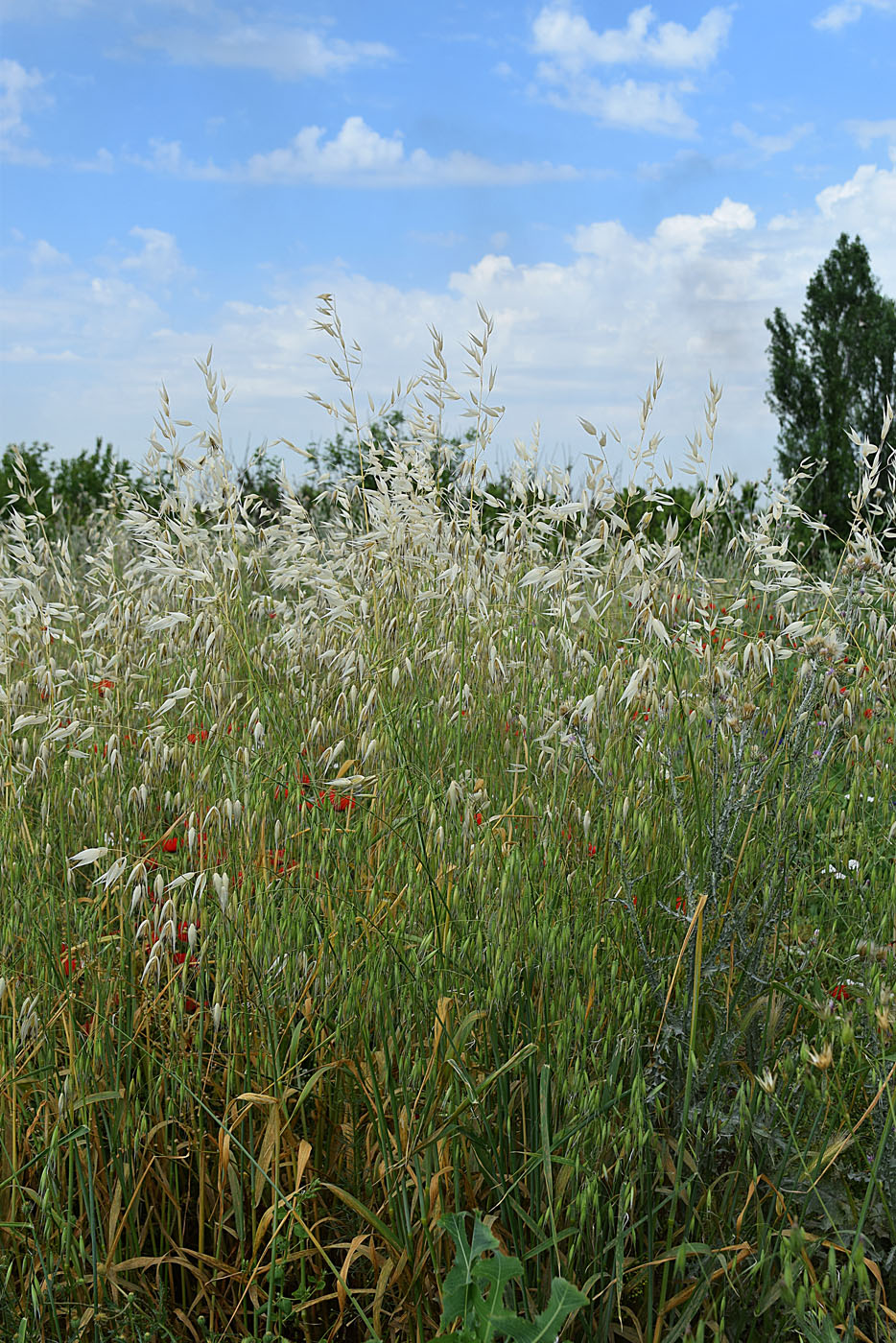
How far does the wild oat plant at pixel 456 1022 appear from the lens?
56.0 inches

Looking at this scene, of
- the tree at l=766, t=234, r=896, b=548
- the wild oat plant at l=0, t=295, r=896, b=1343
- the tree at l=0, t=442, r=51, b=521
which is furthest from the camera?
the tree at l=766, t=234, r=896, b=548

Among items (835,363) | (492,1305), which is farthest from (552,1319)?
(835,363)

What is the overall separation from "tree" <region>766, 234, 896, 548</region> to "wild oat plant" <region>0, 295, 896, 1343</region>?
12011mm

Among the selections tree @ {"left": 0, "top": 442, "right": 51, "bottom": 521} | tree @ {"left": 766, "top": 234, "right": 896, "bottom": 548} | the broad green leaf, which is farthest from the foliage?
tree @ {"left": 766, "top": 234, "right": 896, "bottom": 548}

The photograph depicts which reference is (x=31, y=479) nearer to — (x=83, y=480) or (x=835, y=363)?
(x=83, y=480)

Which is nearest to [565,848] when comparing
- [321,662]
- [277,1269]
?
[277,1269]

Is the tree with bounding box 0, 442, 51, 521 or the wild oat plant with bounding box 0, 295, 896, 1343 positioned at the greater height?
the tree with bounding box 0, 442, 51, 521

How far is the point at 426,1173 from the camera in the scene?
1.44m

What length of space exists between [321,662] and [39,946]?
58.9 inches

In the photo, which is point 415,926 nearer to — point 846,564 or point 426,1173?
point 426,1173

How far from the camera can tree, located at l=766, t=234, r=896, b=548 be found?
1399 centimetres

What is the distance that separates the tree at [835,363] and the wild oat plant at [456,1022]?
39.4 ft

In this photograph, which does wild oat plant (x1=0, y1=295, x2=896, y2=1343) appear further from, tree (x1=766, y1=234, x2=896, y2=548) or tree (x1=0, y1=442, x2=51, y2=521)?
tree (x1=766, y1=234, x2=896, y2=548)

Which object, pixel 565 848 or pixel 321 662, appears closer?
pixel 565 848
